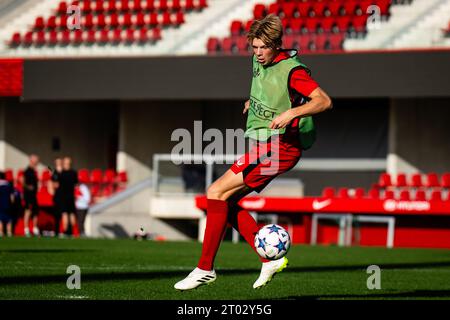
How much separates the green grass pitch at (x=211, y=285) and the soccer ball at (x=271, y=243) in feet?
1.26

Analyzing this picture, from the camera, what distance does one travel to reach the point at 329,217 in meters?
23.2

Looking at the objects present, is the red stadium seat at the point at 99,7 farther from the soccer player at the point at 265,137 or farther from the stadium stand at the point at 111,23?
the soccer player at the point at 265,137

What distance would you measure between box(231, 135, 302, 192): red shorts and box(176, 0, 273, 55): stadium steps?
61.5 ft

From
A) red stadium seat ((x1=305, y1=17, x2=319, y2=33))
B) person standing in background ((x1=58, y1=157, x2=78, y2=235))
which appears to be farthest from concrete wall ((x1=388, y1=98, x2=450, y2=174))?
person standing in background ((x1=58, y1=157, x2=78, y2=235))

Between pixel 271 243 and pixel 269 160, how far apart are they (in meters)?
0.64

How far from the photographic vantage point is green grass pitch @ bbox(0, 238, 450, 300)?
327 inches

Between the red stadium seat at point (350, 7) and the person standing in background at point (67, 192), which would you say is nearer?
the person standing in background at point (67, 192)

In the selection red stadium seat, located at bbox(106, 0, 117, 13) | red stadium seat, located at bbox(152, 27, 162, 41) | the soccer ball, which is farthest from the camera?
red stadium seat, located at bbox(106, 0, 117, 13)

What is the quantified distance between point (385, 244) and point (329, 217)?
4.52 feet

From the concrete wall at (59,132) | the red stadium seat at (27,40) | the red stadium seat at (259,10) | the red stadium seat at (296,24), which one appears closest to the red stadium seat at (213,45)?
→ the red stadium seat at (259,10)

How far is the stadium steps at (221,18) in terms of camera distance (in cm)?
2673

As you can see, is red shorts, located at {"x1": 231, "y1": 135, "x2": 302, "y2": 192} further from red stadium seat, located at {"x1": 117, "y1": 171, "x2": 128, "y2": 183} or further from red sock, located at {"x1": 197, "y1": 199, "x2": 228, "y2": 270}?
red stadium seat, located at {"x1": 117, "y1": 171, "x2": 128, "y2": 183}

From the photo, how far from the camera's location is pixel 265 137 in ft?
25.8

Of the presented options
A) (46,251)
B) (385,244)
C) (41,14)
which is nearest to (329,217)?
(385,244)
